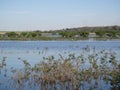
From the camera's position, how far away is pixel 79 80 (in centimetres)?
1283

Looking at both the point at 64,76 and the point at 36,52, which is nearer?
the point at 64,76

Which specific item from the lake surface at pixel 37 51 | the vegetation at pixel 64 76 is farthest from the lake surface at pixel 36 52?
the vegetation at pixel 64 76

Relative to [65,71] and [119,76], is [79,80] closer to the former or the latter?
[65,71]

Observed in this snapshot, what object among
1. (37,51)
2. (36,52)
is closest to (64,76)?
(36,52)

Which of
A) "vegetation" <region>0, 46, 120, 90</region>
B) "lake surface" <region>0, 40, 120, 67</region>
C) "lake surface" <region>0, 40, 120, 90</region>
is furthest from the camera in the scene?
"lake surface" <region>0, 40, 120, 67</region>

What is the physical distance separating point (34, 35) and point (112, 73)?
76.8 metres

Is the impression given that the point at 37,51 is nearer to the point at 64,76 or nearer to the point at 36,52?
the point at 36,52

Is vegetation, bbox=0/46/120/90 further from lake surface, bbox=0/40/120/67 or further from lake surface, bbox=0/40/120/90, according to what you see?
lake surface, bbox=0/40/120/67

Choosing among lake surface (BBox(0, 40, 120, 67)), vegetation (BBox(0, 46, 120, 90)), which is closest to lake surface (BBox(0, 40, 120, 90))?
lake surface (BBox(0, 40, 120, 67))

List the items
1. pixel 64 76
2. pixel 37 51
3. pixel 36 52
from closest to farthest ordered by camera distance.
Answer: pixel 64 76 → pixel 36 52 → pixel 37 51

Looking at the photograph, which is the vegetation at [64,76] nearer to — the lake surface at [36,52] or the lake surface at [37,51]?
the lake surface at [36,52]

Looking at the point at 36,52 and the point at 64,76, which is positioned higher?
the point at 64,76

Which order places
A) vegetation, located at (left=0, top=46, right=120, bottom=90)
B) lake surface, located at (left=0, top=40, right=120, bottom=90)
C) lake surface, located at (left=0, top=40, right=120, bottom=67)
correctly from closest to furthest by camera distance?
vegetation, located at (left=0, top=46, right=120, bottom=90) < lake surface, located at (left=0, top=40, right=120, bottom=90) < lake surface, located at (left=0, top=40, right=120, bottom=67)

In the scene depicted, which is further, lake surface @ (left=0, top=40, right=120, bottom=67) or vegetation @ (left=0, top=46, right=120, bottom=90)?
lake surface @ (left=0, top=40, right=120, bottom=67)
